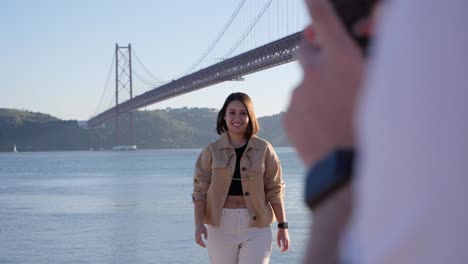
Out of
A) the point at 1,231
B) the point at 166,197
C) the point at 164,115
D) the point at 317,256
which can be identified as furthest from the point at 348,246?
the point at 164,115

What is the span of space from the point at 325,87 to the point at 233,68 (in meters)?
36.8

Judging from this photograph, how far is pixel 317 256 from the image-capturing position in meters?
0.54

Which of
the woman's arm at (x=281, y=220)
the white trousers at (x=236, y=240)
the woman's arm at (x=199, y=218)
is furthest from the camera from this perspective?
the woman's arm at (x=281, y=220)

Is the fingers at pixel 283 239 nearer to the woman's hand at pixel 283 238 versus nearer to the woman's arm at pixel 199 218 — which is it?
the woman's hand at pixel 283 238

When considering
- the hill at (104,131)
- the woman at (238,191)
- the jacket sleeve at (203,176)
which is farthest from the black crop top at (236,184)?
the hill at (104,131)

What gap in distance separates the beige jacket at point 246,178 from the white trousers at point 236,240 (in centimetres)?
4

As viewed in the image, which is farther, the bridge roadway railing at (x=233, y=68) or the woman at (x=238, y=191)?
the bridge roadway railing at (x=233, y=68)

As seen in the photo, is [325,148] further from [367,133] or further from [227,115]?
[227,115]

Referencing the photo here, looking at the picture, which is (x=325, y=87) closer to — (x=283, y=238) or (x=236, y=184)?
(x=236, y=184)

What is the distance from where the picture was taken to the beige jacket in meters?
4.41

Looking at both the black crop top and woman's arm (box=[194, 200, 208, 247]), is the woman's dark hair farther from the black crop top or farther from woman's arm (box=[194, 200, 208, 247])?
woman's arm (box=[194, 200, 208, 247])

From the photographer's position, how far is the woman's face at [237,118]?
4.53 m

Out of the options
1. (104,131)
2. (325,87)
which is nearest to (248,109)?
(325,87)

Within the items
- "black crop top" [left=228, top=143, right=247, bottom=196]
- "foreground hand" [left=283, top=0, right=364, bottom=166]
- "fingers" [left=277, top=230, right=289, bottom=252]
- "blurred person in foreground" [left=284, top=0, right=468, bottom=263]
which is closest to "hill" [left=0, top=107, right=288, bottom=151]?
"fingers" [left=277, top=230, right=289, bottom=252]
